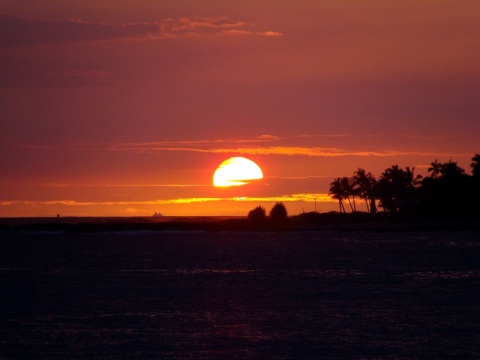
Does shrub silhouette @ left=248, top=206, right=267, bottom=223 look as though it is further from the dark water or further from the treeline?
the dark water

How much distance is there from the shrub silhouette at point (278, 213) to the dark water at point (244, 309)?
279 ft

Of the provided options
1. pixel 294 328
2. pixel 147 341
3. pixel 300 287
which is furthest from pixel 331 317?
pixel 300 287

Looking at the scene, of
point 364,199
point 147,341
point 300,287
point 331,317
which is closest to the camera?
point 147,341

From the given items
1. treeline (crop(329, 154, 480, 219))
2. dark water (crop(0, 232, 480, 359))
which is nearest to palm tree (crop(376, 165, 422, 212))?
treeline (crop(329, 154, 480, 219))

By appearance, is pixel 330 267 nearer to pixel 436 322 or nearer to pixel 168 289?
pixel 168 289

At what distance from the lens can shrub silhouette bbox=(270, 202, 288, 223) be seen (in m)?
162

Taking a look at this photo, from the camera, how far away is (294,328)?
34812mm

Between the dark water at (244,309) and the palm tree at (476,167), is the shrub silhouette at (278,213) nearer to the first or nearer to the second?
the palm tree at (476,167)

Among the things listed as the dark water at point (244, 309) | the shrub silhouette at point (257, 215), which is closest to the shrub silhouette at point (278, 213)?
the shrub silhouette at point (257, 215)

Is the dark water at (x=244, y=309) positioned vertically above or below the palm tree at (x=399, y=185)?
below

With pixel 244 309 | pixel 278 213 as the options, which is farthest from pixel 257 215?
pixel 244 309

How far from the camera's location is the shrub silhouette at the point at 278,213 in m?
162

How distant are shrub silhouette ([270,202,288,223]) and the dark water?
85130 millimetres

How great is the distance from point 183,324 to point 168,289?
1550cm
